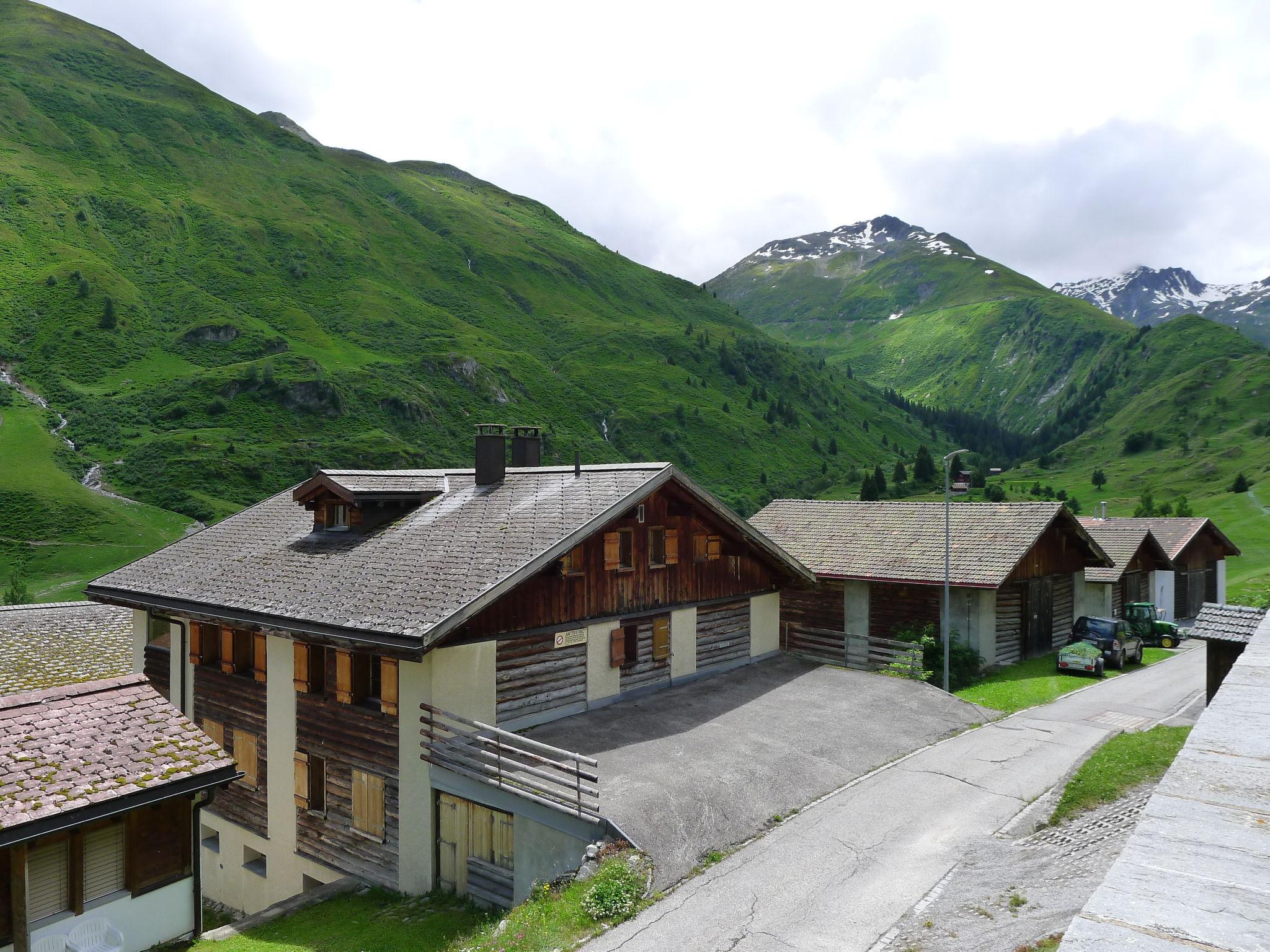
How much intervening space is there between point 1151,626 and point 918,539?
1554 cm

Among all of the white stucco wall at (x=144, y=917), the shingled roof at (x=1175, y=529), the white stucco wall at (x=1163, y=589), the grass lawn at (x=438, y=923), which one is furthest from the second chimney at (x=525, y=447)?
the white stucco wall at (x=1163, y=589)

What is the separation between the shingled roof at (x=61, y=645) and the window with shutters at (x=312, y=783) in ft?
32.1

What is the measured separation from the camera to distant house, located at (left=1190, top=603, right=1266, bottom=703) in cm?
1647

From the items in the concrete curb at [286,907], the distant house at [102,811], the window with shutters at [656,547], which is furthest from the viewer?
the window with shutters at [656,547]

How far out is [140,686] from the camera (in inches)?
698

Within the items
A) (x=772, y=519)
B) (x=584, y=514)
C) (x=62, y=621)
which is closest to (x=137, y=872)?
(x=584, y=514)

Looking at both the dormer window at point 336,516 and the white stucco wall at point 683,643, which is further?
the dormer window at point 336,516

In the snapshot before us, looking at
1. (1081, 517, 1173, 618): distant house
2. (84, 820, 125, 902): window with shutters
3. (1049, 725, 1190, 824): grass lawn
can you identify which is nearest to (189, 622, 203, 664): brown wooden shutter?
(84, 820, 125, 902): window with shutters

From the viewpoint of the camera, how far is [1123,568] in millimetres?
42750

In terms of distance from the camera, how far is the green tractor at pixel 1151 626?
42625 millimetres

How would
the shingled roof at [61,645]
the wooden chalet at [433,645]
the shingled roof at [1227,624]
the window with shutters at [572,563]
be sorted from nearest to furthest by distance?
the shingled roof at [1227,624], the wooden chalet at [433,645], the window with shutters at [572,563], the shingled roof at [61,645]

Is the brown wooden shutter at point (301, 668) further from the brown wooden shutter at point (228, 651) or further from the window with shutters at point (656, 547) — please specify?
the window with shutters at point (656, 547)

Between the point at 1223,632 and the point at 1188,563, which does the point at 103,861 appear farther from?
the point at 1188,563

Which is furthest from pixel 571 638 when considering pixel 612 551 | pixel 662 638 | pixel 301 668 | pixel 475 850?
pixel 301 668
